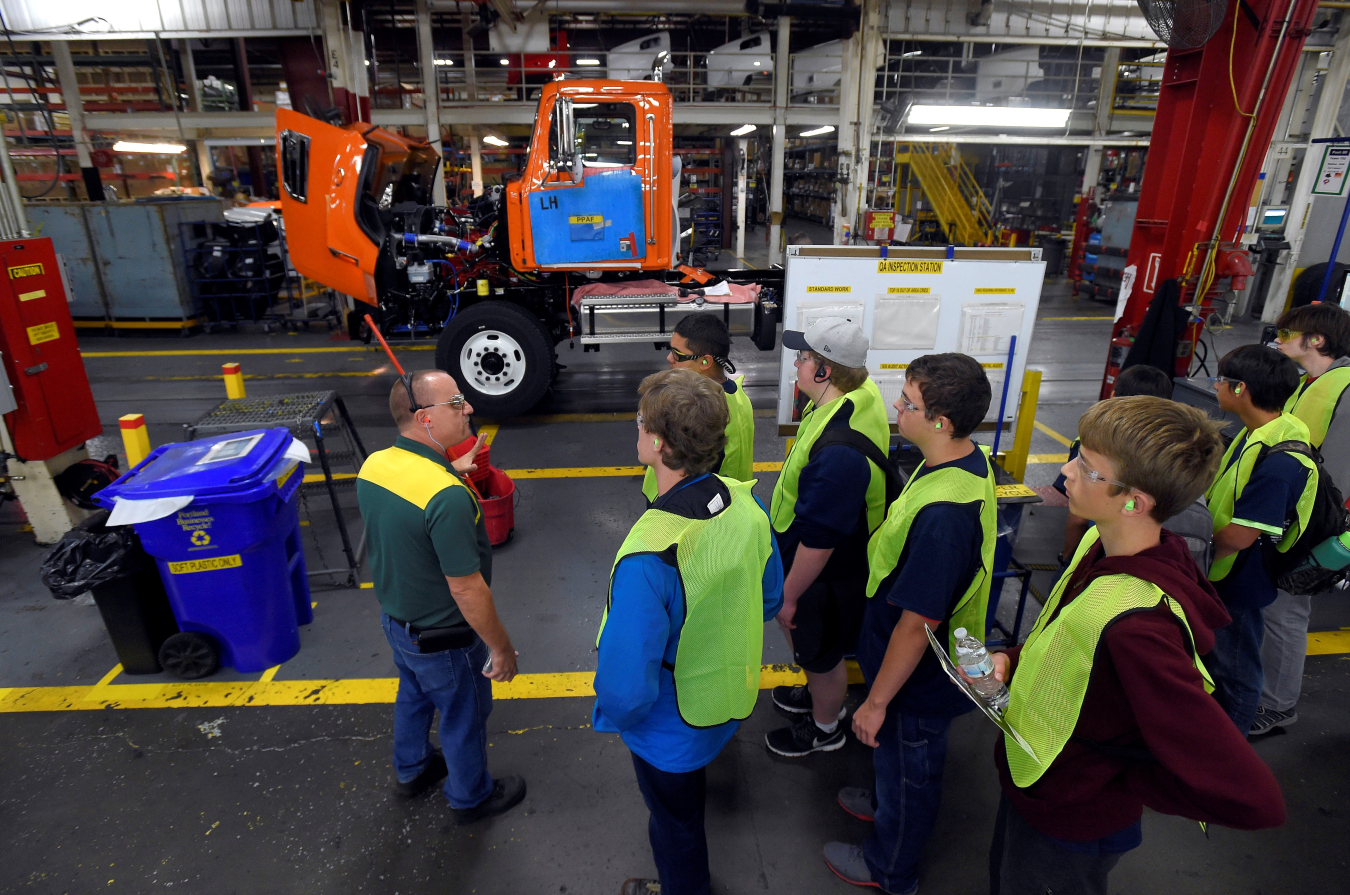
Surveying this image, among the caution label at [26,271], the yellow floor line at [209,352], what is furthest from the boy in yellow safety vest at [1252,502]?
the yellow floor line at [209,352]

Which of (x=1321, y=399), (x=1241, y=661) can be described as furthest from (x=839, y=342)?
(x=1321, y=399)

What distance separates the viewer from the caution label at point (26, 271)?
419 centimetres

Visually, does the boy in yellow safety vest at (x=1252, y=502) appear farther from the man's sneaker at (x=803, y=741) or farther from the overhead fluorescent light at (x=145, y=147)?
the overhead fluorescent light at (x=145, y=147)

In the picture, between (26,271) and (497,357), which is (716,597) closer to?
(26,271)

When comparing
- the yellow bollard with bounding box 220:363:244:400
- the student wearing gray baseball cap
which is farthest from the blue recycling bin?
the student wearing gray baseball cap

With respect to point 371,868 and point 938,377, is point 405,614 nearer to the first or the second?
point 371,868

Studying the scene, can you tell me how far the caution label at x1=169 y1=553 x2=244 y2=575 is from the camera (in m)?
3.25

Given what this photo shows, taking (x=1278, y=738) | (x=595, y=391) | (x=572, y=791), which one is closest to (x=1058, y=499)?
(x=1278, y=738)

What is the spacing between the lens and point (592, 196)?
6508 millimetres

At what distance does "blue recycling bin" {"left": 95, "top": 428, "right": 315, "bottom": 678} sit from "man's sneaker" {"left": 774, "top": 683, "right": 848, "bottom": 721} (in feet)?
8.34

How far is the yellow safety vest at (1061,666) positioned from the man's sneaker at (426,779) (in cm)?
223

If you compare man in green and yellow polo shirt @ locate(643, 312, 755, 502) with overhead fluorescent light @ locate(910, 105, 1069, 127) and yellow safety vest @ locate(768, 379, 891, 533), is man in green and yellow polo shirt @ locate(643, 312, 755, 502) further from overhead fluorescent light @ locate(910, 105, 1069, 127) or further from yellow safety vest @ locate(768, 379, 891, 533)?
Answer: overhead fluorescent light @ locate(910, 105, 1069, 127)

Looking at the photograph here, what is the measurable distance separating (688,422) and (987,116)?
13.3 meters

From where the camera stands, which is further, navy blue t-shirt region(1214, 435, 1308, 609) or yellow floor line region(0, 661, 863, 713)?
yellow floor line region(0, 661, 863, 713)
